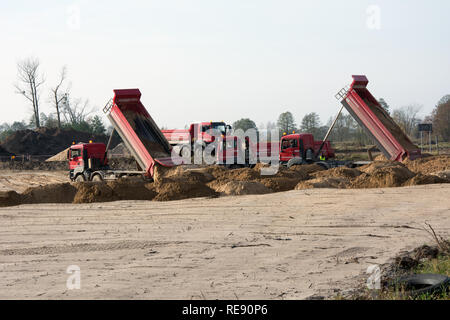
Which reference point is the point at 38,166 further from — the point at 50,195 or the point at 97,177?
the point at 50,195

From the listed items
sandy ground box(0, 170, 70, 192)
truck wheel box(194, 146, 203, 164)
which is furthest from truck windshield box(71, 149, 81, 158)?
truck wheel box(194, 146, 203, 164)

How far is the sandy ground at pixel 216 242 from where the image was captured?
284 inches

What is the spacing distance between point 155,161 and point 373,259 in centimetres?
1232

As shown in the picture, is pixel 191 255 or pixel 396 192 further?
pixel 396 192

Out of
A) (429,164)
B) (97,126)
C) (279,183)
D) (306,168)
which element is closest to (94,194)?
(279,183)

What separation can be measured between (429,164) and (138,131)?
1276 centimetres

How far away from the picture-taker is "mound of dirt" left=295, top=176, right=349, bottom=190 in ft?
58.0

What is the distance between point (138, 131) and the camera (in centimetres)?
2042

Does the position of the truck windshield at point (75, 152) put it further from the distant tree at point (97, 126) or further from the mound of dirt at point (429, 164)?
the distant tree at point (97, 126)

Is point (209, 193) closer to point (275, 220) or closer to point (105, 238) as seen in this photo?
point (275, 220)

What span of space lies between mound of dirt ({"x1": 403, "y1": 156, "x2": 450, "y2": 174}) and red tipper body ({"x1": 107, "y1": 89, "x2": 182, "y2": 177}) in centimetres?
1033

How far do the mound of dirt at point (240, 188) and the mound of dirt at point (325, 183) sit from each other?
1233 mm
